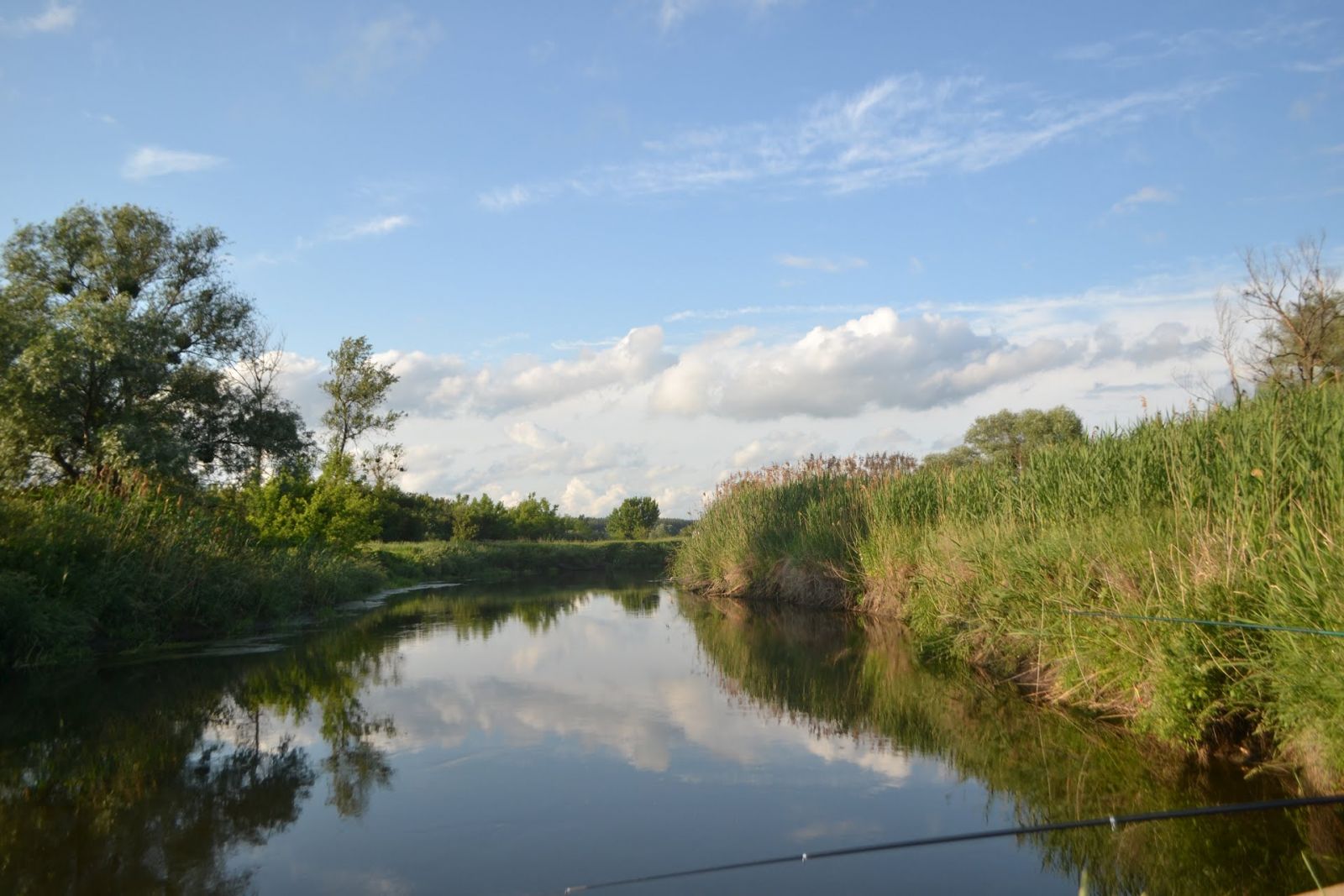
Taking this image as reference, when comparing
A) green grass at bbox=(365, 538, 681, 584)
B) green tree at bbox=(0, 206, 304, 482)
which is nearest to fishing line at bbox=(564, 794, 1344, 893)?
green tree at bbox=(0, 206, 304, 482)

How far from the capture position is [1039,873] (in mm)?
4531

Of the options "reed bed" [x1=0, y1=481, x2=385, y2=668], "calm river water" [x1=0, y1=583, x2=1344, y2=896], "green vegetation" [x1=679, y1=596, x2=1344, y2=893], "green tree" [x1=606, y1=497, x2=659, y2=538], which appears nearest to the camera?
"green vegetation" [x1=679, y1=596, x2=1344, y2=893]

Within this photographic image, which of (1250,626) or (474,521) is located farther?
(474,521)

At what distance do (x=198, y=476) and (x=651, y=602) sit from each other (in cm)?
1311

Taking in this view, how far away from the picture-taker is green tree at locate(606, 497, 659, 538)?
160ft

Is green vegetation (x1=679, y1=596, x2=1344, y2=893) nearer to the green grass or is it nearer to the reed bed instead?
the reed bed

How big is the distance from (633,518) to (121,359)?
30.5 m

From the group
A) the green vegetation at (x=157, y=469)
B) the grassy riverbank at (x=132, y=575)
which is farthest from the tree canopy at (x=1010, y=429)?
the grassy riverbank at (x=132, y=575)

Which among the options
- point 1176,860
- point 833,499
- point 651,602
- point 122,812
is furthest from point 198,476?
point 1176,860

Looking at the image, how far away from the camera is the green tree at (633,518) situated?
48.7m

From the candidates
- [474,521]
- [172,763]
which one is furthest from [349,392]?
[172,763]

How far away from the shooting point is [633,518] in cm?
4891

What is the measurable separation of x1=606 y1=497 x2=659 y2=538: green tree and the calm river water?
37.4 meters

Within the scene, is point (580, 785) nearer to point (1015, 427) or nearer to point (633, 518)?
point (633, 518)
